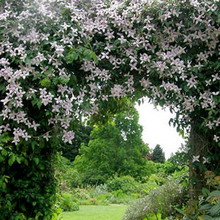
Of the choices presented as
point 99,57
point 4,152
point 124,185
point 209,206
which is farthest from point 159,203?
point 124,185

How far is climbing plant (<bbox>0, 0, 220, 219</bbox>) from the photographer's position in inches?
126

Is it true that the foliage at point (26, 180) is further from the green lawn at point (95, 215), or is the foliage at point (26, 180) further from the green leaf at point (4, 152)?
the green lawn at point (95, 215)

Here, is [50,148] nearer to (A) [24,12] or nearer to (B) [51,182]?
(B) [51,182]

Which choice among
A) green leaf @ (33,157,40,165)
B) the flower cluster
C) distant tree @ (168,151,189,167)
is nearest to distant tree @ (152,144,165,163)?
distant tree @ (168,151,189,167)

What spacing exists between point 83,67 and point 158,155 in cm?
2036

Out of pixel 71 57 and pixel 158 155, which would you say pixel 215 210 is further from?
pixel 158 155

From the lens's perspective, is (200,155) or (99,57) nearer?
(99,57)

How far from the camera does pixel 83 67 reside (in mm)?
3338

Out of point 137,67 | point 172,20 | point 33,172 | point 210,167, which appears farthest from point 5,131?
point 210,167

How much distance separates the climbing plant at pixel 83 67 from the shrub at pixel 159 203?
1.84 m

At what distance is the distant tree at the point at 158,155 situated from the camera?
75.0ft

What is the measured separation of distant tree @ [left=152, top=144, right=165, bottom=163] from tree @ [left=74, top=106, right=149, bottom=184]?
7458mm

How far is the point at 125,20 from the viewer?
336 centimetres

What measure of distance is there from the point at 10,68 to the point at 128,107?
208cm
